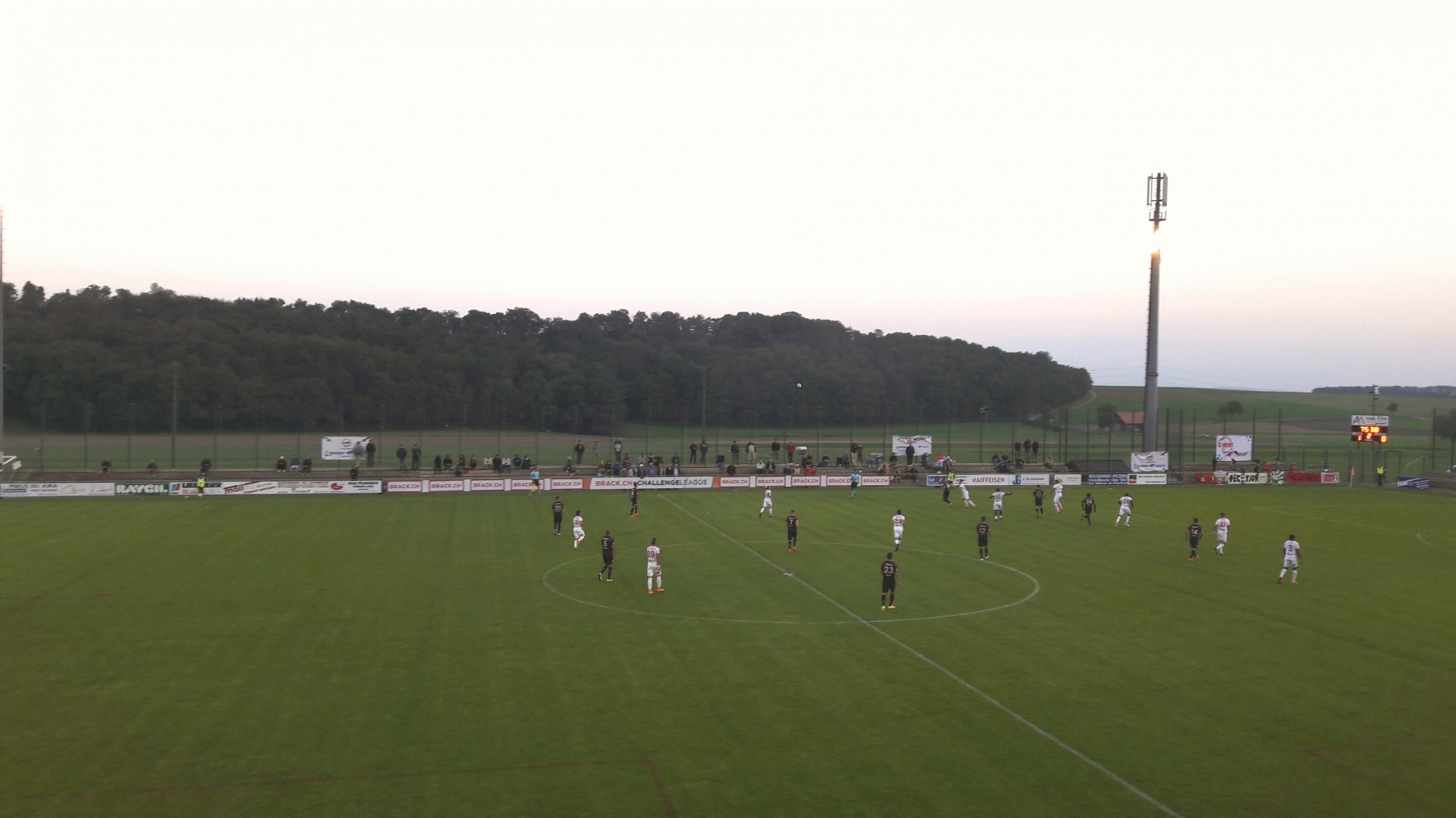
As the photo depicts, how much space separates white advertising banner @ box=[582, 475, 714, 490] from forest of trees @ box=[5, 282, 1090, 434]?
1703 centimetres

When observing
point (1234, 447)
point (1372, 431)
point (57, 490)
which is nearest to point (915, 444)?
point (1234, 447)

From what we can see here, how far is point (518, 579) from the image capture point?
2972 centimetres

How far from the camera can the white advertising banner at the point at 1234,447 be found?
72312 mm

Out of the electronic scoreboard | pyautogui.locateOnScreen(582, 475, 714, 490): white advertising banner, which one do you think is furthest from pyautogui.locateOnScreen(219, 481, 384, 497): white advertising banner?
the electronic scoreboard

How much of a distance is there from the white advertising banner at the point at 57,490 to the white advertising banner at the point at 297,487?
5264 mm

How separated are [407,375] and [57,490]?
3835 centimetres

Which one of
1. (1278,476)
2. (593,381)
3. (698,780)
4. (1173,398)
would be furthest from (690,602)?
(1173,398)

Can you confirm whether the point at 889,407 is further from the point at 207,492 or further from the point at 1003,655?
the point at 1003,655

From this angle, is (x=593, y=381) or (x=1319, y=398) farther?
(x=1319, y=398)

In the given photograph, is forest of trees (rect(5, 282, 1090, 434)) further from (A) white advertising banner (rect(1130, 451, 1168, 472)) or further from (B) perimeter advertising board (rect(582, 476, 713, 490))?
(A) white advertising banner (rect(1130, 451, 1168, 472))

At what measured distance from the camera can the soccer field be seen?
1393 centimetres

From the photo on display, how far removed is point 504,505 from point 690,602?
2701 cm

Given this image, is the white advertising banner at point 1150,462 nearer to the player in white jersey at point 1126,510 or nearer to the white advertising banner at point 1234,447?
the white advertising banner at point 1234,447

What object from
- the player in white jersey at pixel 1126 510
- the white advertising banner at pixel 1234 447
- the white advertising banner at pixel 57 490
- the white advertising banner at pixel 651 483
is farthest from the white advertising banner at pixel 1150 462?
the white advertising banner at pixel 57 490
